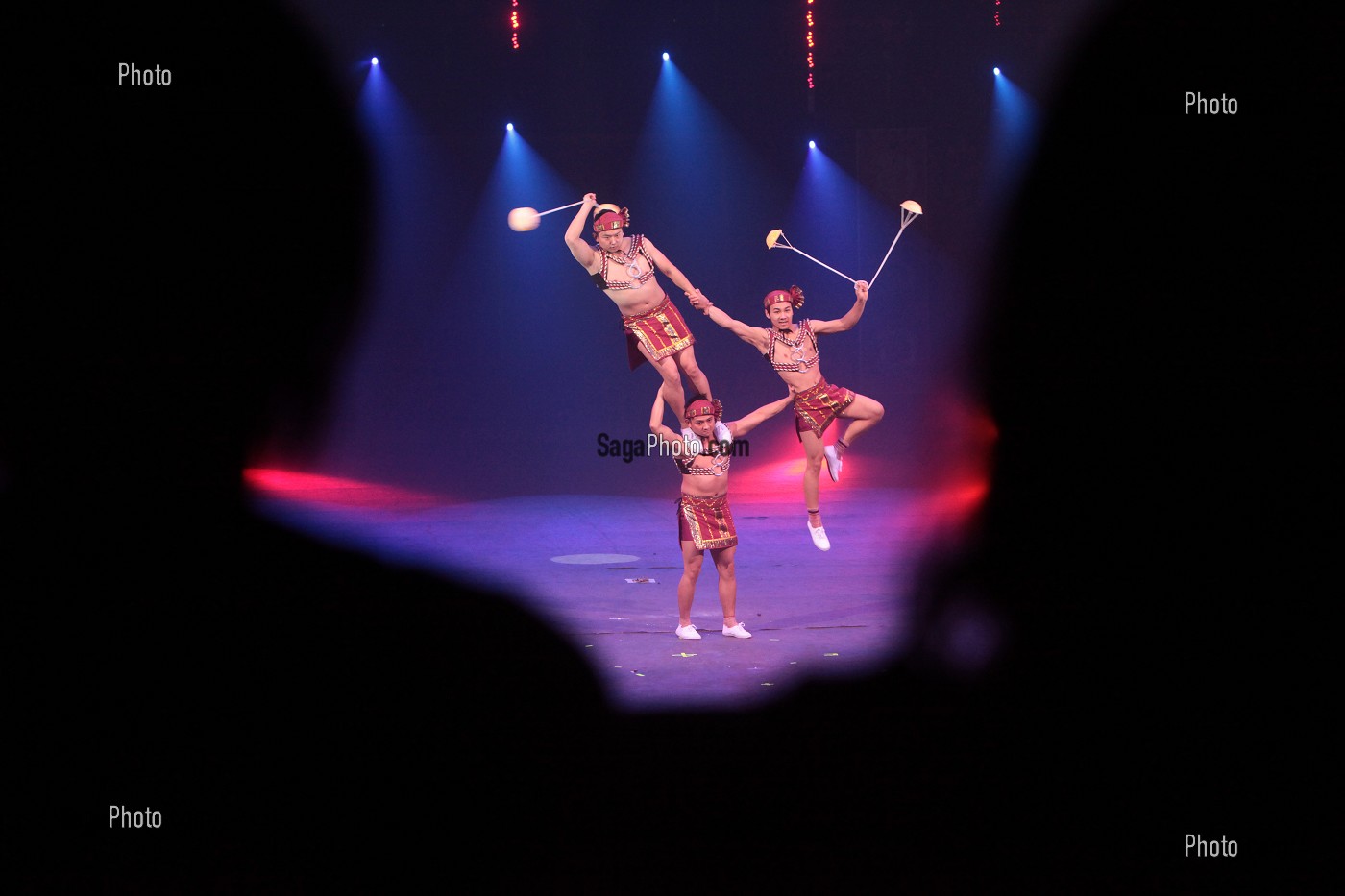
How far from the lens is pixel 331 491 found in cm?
1009

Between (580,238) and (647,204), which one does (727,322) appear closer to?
(580,238)

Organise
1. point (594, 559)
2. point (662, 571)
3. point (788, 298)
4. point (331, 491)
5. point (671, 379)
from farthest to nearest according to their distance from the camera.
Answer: point (331, 491) < point (594, 559) < point (662, 571) < point (788, 298) < point (671, 379)

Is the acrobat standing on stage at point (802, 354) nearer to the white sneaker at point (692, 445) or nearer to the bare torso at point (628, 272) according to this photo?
the bare torso at point (628, 272)

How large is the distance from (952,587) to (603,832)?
3.37 meters

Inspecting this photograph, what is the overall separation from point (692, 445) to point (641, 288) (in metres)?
0.77

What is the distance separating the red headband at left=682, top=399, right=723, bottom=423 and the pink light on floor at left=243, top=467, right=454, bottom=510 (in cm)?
475

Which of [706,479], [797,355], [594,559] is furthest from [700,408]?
[594,559]

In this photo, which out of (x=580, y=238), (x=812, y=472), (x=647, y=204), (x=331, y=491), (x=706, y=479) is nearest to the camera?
(x=706, y=479)

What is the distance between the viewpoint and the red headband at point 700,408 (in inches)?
205

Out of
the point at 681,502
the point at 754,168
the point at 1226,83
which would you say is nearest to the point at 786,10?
the point at 754,168

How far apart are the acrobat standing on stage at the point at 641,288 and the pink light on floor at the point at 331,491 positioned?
4466 millimetres

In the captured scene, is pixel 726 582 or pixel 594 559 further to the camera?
pixel 594 559

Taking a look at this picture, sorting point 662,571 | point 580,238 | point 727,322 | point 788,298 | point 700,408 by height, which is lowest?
point 662,571

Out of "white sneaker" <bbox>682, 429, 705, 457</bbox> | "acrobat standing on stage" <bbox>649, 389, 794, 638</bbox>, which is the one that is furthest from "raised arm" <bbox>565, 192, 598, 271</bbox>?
"white sneaker" <bbox>682, 429, 705, 457</bbox>
